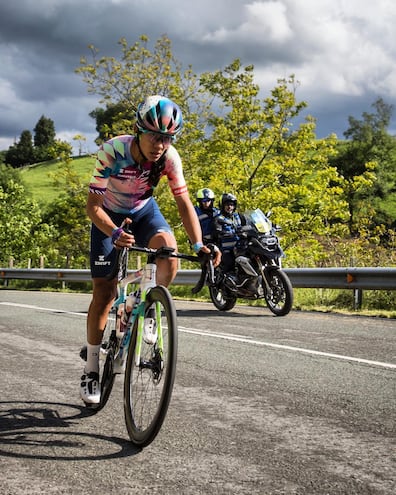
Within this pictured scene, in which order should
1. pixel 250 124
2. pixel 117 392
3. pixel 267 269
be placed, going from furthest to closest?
1. pixel 250 124
2. pixel 267 269
3. pixel 117 392

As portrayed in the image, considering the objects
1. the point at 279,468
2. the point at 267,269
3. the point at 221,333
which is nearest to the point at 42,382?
the point at 279,468

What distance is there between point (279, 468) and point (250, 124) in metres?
20.0

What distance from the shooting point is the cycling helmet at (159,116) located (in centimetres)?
373

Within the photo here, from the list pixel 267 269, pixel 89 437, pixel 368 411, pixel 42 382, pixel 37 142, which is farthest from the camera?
pixel 37 142

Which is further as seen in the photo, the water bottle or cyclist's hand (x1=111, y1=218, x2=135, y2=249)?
the water bottle

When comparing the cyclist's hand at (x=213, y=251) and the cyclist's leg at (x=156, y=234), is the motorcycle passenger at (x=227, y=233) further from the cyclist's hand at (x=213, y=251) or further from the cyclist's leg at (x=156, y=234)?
the cyclist's hand at (x=213, y=251)

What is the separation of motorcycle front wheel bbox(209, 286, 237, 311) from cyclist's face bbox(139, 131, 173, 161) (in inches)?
284

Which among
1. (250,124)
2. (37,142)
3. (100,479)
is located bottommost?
(100,479)

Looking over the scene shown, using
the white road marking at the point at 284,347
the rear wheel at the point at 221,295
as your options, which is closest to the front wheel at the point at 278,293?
the rear wheel at the point at 221,295

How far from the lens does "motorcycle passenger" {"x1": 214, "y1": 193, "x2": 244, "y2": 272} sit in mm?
10867

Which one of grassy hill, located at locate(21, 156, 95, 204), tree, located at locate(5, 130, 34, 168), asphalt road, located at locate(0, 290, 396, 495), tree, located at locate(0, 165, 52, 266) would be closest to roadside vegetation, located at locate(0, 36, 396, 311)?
asphalt road, located at locate(0, 290, 396, 495)

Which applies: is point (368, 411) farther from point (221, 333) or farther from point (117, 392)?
point (221, 333)

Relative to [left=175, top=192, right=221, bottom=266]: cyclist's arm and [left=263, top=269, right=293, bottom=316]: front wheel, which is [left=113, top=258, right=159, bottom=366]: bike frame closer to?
[left=175, top=192, right=221, bottom=266]: cyclist's arm

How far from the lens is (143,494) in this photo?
2.73 meters
